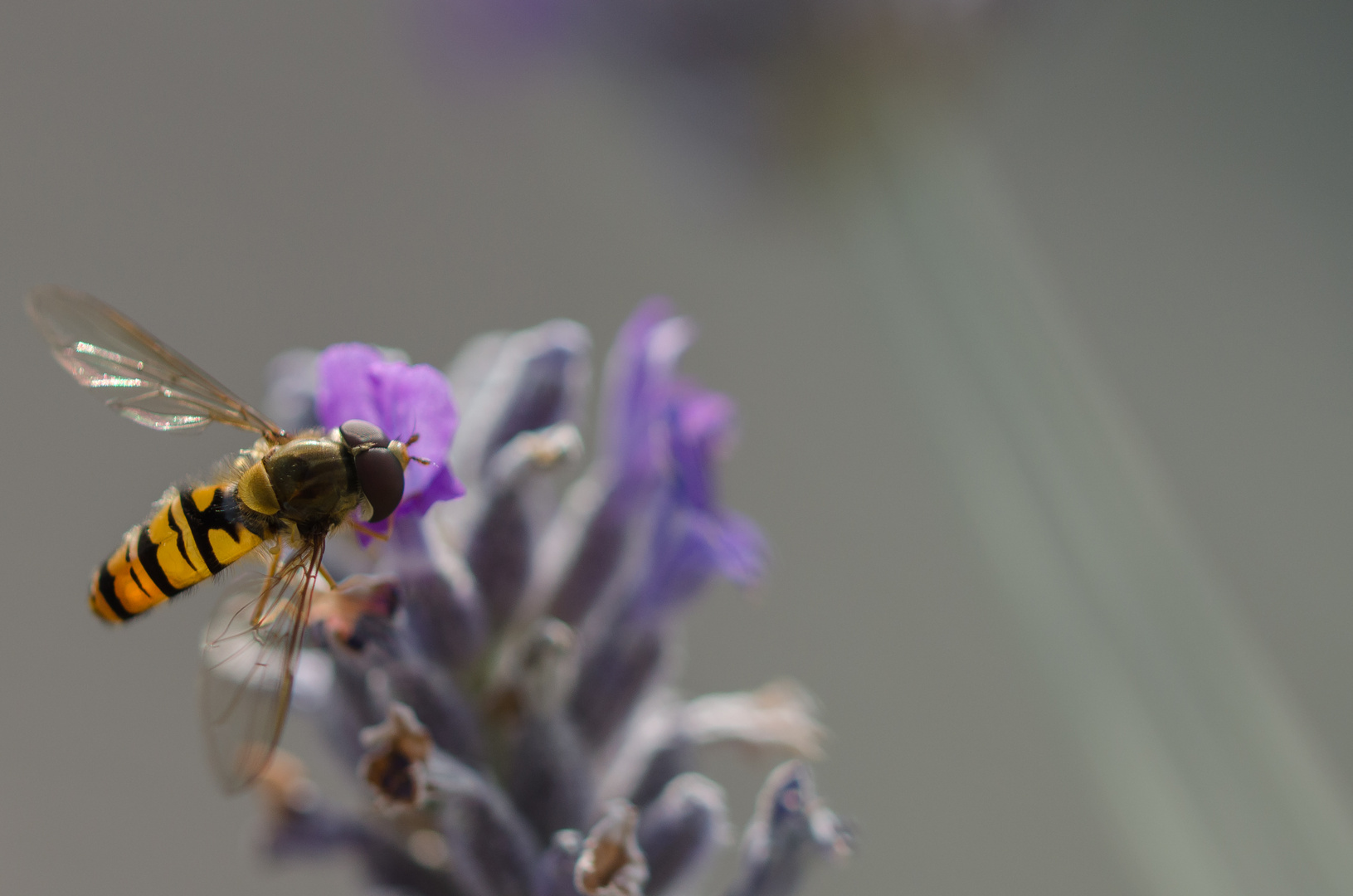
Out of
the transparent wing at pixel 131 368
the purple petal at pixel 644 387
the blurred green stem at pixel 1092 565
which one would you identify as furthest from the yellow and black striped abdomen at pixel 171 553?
the blurred green stem at pixel 1092 565

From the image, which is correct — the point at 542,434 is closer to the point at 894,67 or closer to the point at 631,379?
the point at 631,379

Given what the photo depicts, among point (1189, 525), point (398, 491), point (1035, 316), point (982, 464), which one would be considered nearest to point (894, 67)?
point (1035, 316)

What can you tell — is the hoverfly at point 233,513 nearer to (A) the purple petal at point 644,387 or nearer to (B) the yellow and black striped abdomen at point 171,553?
(B) the yellow and black striped abdomen at point 171,553

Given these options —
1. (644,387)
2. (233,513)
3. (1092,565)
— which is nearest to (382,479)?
(233,513)

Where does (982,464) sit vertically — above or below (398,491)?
above

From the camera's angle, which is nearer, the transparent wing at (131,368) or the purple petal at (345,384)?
the purple petal at (345,384)

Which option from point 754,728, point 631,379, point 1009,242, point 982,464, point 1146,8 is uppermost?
point 1146,8
